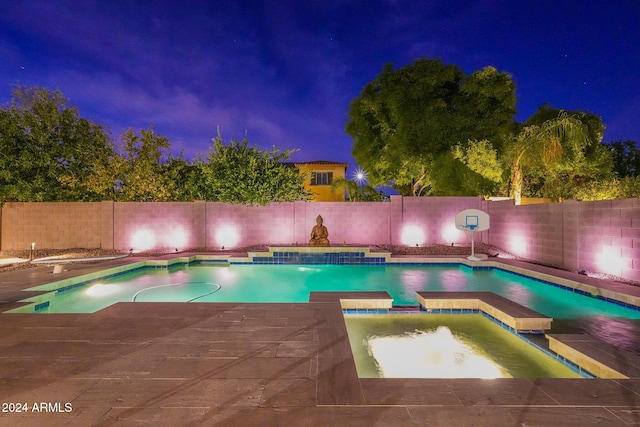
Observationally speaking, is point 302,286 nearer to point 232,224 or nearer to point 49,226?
point 232,224

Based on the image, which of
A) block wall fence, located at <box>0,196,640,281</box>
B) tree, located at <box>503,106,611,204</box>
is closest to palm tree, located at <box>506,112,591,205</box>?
tree, located at <box>503,106,611,204</box>

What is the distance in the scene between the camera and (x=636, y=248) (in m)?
6.99

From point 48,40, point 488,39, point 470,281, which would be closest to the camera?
point 470,281

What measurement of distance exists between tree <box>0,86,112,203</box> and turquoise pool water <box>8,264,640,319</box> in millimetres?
7245

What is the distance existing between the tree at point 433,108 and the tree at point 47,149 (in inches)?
577

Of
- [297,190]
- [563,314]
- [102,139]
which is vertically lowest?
[563,314]

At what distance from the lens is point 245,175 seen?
45.8 feet

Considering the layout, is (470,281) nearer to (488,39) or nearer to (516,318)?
(516,318)

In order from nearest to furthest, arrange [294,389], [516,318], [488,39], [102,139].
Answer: [294,389]
[516,318]
[102,139]
[488,39]

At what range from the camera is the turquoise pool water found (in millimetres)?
6444

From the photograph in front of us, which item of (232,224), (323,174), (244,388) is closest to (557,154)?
(232,224)

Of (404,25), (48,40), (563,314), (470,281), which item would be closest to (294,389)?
(563,314)

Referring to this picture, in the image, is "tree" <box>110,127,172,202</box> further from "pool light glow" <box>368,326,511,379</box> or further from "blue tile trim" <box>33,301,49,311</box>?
"pool light glow" <box>368,326,511,379</box>

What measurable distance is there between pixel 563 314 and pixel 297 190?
11038 millimetres
